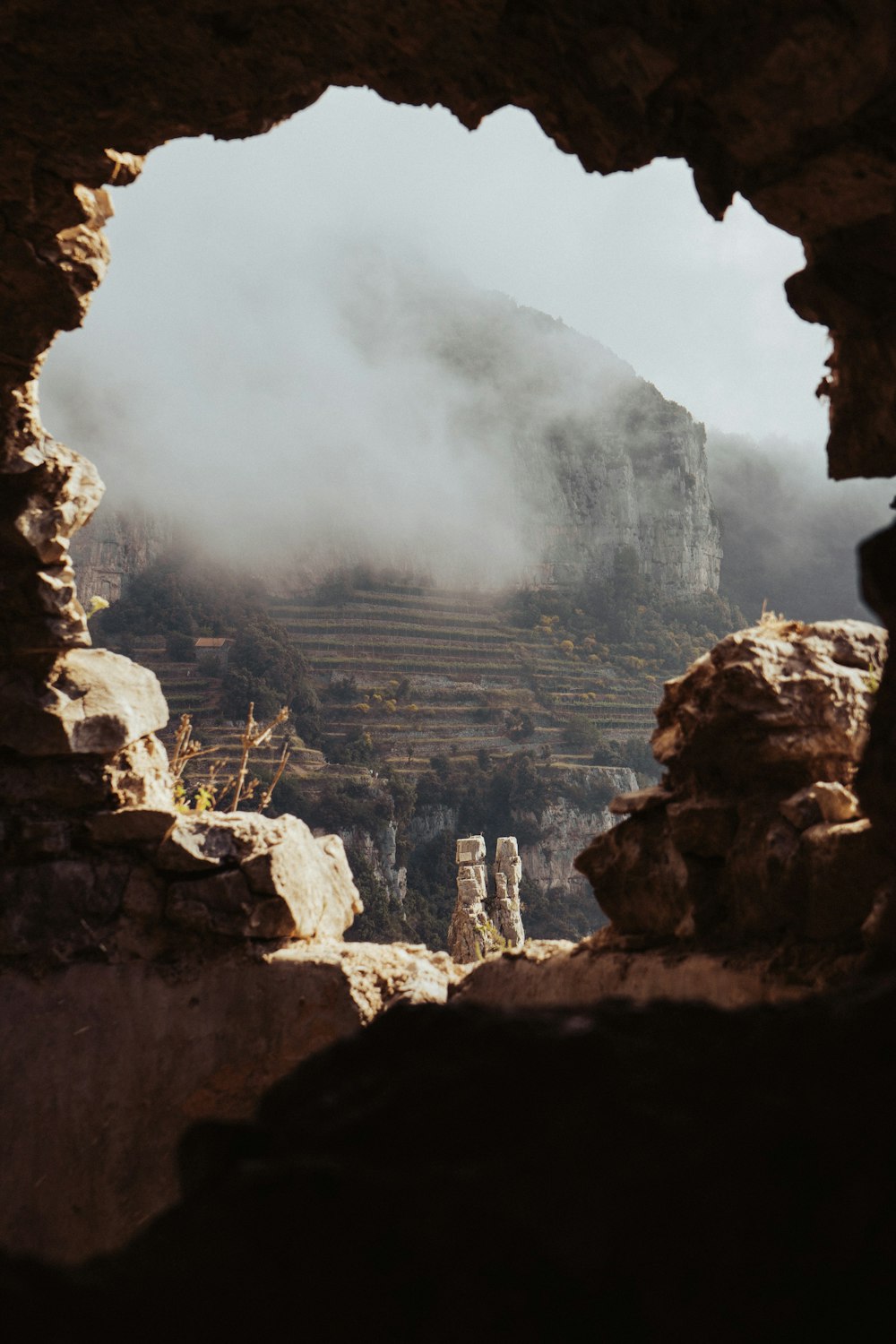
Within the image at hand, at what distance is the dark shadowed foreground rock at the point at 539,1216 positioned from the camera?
1282 mm

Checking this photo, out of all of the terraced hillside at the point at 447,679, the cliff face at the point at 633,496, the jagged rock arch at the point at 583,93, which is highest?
the cliff face at the point at 633,496

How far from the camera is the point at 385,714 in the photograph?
99.1ft

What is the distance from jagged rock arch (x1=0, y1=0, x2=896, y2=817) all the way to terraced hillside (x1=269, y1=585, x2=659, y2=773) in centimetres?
2435

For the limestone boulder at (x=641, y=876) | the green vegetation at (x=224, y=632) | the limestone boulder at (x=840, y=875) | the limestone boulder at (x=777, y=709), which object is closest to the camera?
the limestone boulder at (x=840, y=875)

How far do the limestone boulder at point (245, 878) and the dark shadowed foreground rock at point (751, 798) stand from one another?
167cm

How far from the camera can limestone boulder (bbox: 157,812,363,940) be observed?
17.4 ft

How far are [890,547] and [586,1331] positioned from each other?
1.80m

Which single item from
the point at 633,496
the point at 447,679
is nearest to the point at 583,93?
the point at 447,679

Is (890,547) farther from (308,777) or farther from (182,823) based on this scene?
(308,777)

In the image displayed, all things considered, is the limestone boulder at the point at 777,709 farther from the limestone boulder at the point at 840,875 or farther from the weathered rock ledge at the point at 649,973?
the weathered rock ledge at the point at 649,973

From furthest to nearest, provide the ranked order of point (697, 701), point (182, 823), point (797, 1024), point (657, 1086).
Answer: point (182, 823) < point (697, 701) < point (797, 1024) < point (657, 1086)

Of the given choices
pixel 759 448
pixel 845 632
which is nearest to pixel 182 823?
pixel 845 632

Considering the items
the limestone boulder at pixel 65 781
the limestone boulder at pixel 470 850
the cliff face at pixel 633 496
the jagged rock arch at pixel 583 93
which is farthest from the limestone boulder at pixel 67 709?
the cliff face at pixel 633 496

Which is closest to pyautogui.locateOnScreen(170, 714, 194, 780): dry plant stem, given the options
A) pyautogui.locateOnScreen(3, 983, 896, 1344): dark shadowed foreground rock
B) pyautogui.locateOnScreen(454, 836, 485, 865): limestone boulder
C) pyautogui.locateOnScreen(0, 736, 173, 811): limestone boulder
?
→ pyautogui.locateOnScreen(0, 736, 173, 811): limestone boulder
